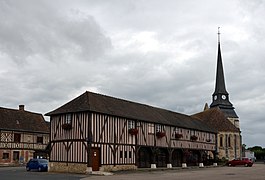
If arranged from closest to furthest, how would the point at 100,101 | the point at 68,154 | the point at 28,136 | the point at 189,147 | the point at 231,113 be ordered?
1. the point at 68,154
2. the point at 100,101
3. the point at 189,147
4. the point at 28,136
5. the point at 231,113

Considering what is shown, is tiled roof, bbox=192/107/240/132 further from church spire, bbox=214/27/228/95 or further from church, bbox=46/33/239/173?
church, bbox=46/33/239/173

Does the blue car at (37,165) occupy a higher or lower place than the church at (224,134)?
lower

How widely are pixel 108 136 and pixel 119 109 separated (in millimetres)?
3578

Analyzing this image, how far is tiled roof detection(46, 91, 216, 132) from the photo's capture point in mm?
31198

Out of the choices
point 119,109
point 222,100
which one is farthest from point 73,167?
point 222,100

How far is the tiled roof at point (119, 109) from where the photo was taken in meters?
31.2

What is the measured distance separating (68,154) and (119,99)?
8.59 metres

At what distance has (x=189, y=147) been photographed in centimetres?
4459

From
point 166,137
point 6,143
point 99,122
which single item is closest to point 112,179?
point 99,122

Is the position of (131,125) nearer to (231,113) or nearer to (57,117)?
(57,117)

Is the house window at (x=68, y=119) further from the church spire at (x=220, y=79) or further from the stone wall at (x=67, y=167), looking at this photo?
the church spire at (x=220, y=79)

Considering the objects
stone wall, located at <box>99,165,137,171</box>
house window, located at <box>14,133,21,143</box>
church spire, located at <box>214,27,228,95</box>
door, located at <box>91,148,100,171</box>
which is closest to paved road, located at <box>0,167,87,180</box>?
door, located at <box>91,148,100,171</box>

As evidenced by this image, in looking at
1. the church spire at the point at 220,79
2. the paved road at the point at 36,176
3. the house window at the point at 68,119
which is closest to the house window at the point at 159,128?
the house window at the point at 68,119

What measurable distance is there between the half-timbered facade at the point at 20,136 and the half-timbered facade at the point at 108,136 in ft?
48.5
